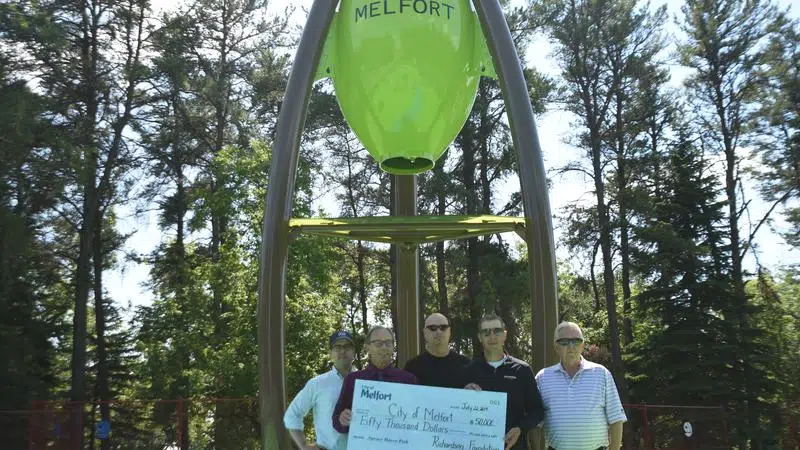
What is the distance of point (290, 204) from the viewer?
499 centimetres

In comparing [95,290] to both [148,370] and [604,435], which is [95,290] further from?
[604,435]

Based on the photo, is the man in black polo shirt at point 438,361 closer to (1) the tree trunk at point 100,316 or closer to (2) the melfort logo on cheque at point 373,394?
(2) the melfort logo on cheque at point 373,394

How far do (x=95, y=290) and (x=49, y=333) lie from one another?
2044 mm

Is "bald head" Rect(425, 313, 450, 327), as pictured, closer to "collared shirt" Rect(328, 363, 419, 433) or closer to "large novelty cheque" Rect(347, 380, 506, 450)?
"collared shirt" Rect(328, 363, 419, 433)

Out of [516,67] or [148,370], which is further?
[148,370]

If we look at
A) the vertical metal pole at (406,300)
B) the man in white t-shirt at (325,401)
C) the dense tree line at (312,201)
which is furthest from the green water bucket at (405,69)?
the dense tree line at (312,201)

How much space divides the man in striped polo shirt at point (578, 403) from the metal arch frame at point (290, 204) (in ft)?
1.94

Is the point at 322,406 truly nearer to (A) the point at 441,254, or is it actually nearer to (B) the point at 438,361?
(B) the point at 438,361

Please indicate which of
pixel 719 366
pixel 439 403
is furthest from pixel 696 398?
pixel 439 403

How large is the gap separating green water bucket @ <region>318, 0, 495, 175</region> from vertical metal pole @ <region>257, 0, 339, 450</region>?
274 millimetres

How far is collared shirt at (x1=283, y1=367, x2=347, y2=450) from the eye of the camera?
13.1ft

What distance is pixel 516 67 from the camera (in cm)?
500

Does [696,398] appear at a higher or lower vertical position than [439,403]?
lower

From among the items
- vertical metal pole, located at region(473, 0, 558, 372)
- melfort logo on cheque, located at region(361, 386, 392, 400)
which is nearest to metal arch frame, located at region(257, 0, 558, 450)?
vertical metal pole, located at region(473, 0, 558, 372)
